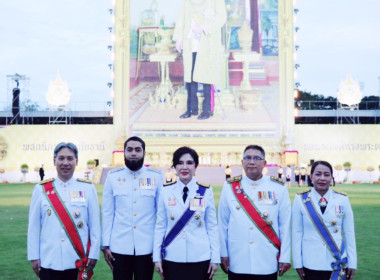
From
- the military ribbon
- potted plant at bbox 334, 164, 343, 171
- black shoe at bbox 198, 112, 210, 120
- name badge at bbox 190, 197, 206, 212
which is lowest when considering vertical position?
potted plant at bbox 334, 164, 343, 171

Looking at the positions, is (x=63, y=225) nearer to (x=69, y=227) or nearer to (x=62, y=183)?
(x=69, y=227)

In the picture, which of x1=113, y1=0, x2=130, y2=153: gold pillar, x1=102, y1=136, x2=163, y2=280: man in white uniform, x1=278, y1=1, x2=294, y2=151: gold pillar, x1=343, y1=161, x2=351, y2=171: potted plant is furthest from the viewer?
x1=343, y1=161, x2=351, y2=171: potted plant

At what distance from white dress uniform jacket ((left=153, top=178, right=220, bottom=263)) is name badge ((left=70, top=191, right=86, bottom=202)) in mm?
571

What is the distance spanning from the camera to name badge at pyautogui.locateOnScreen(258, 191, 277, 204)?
12.0 ft

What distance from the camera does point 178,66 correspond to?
26.1 m

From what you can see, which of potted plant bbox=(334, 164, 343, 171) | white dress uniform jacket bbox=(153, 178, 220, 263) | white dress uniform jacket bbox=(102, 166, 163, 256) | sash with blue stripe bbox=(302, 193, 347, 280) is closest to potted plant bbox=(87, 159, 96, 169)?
potted plant bbox=(334, 164, 343, 171)

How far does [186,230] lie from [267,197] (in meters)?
0.65

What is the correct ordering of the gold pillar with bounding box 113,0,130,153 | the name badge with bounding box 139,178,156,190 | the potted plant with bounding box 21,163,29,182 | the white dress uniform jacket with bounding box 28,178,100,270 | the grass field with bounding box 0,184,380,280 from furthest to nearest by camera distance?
the potted plant with bounding box 21,163,29,182, the gold pillar with bounding box 113,0,130,153, the grass field with bounding box 0,184,380,280, the name badge with bounding box 139,178,156,190, the white dress uniform jacket with bounding box 28,178,100,270

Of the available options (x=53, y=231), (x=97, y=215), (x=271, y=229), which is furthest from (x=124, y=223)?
(x=271, y=229)

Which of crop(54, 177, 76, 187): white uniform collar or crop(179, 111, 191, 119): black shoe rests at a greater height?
crop(179, 111, 191, 119): black shoe

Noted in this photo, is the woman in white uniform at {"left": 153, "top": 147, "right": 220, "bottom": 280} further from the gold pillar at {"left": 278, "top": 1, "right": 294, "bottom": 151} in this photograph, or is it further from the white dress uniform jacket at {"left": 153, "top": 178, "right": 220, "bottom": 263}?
the gold pillar at {"left": 278, "top": 1, "right": 294, "bottom": 151}

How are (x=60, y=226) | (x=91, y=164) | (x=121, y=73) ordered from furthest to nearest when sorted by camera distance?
(x=121, y=73)
(x=91, y=164)
(x=60, y=226)

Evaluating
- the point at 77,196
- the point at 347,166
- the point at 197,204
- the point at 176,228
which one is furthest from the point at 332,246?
the point at 347,166

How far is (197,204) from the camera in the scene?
3607 mm
